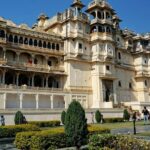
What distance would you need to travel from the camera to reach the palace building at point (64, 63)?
50.5 m

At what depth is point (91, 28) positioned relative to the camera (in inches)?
2478

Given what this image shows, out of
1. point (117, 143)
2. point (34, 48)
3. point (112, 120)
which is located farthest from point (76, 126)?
point (34, 48)

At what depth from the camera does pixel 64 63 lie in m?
58.4

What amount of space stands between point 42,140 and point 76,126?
224 centimetres

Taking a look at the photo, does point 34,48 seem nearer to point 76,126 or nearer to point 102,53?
point 102,53

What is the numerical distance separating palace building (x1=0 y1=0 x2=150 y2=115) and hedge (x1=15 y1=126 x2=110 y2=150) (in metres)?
29.0

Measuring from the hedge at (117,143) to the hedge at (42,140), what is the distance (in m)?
3.41

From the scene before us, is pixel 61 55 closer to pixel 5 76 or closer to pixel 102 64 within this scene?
pixel 102 64

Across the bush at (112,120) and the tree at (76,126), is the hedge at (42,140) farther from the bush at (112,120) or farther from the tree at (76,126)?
the bush at (112,120)

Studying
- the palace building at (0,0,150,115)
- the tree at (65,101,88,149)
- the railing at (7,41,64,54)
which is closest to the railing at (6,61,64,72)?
the palace building at (0,0,150,115)

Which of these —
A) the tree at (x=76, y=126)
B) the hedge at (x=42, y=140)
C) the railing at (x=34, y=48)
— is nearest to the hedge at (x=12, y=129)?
the hedge at (x=42, y=140)

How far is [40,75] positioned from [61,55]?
20.8 ft

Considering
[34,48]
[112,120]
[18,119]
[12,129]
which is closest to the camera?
[12,129]

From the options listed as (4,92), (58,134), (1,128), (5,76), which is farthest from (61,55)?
(58,134)
